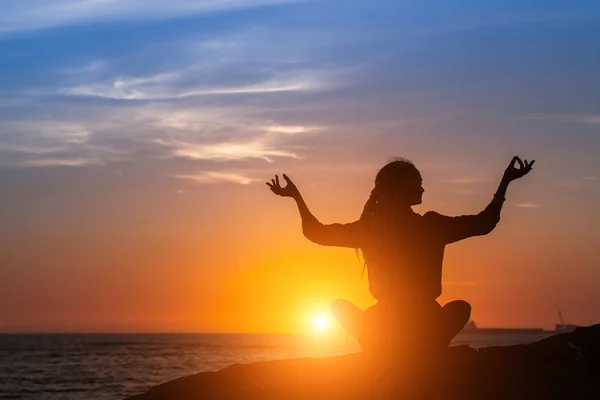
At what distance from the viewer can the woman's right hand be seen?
8.76 m

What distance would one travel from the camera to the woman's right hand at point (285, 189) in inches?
345

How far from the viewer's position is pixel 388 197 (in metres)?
8.28

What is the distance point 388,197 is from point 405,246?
49 cm

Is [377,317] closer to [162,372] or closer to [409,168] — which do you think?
[409,168]

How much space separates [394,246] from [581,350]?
2.46 m

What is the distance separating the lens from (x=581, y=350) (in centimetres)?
904

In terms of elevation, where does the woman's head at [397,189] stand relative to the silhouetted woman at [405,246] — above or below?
above

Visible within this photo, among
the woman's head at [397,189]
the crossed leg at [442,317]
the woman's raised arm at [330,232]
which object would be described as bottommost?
the crossed leg at [442,317]

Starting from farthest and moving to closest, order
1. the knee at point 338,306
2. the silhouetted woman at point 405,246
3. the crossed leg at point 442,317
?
the knee at point 338,306
the crossed leg at point 442,317
the silhouetted woman at point 405,246

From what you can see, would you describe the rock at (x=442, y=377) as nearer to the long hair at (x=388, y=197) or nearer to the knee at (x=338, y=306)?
the knee at (x=338, y=306)

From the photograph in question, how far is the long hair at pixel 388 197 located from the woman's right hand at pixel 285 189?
870 mm

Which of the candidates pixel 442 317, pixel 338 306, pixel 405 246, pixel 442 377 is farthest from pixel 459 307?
pixel 338 306

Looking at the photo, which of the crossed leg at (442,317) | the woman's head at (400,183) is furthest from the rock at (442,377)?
the woman's head at (400,183)

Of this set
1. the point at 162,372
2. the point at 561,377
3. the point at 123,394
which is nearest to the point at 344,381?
the point at 561,377
